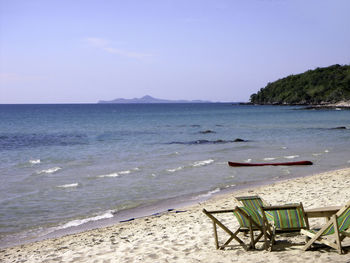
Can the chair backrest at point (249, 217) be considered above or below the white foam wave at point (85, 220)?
above

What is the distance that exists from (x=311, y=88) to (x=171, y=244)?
463ft

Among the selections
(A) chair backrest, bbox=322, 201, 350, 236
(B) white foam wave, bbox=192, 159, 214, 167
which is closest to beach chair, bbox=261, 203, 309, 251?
(A) chair backrest, bbox=322, 201, 350, 236

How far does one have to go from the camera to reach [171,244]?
302 inches

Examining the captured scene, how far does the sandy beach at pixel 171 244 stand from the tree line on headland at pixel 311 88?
106469 millimetres

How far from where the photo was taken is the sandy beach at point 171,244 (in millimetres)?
6466

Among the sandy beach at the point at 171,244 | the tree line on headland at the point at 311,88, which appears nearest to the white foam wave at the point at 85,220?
the sandy beach at the point at 171,244

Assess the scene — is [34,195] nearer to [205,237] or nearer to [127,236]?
[127,236]

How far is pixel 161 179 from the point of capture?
1719 cm

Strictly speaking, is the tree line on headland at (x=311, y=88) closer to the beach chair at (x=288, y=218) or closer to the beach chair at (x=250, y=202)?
the beach chair at (x=250, y=202)

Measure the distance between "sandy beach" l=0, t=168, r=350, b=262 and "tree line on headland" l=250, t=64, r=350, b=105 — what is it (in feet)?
349

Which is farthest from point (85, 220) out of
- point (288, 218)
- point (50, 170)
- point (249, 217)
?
point (50, 170)

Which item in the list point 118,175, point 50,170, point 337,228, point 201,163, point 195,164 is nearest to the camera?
point 337,228

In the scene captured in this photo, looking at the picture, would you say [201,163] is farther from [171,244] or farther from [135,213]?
[171,244]

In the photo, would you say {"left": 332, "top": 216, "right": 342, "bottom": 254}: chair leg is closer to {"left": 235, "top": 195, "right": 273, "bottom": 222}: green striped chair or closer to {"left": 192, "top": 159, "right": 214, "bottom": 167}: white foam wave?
{"left": 235, "top": 195, "right": 273, "bottom": 222}: green striped chair
